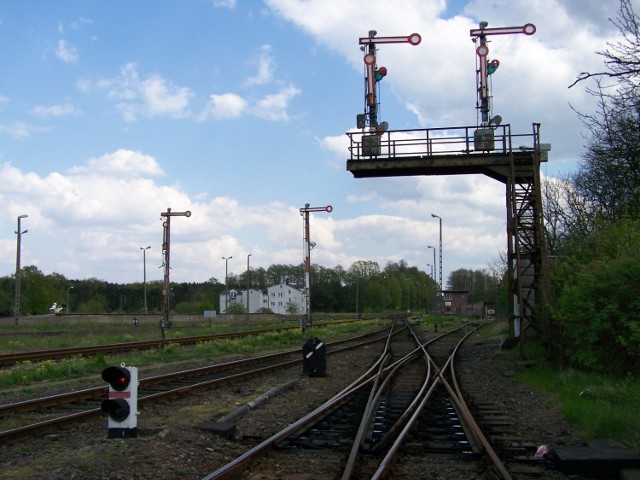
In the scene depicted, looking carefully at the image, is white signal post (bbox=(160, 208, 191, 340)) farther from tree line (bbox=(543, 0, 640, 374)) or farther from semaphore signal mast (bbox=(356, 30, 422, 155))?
tree line (bbox=(543, 0, 640, 374))

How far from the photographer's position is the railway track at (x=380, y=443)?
23.1 feet

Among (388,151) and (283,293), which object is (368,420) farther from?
(283,293)

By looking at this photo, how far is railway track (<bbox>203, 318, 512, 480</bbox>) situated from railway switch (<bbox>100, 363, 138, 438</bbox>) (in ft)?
5.65

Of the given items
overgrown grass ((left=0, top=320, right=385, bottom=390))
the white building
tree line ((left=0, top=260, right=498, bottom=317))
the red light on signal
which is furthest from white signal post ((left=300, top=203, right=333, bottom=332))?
the white building

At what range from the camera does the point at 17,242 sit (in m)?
46.0

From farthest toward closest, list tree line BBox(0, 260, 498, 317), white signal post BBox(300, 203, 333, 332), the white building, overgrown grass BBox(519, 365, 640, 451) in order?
the white building → tree line BBox(0, 260, 498, 317) → white signal post BBox(300, 203, 333, 332) → overgrown grass BBox(519, 365, 640, 451)

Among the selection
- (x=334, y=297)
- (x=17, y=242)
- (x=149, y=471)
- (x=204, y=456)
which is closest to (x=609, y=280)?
(x=204, y=456)

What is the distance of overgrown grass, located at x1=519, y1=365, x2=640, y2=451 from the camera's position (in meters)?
8.66

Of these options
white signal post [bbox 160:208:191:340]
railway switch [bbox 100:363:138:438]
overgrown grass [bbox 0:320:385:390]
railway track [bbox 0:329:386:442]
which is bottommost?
overgrown grass [bbox 0:320:385:390]

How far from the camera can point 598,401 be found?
428 inches

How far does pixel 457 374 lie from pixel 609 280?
6.01 m

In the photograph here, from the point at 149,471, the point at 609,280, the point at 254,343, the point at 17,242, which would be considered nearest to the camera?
the point at 149,471

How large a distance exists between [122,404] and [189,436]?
1030 millimetres

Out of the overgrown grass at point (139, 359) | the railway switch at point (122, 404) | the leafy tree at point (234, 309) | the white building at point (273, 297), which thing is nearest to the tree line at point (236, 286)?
the white building at point (273, 297)
